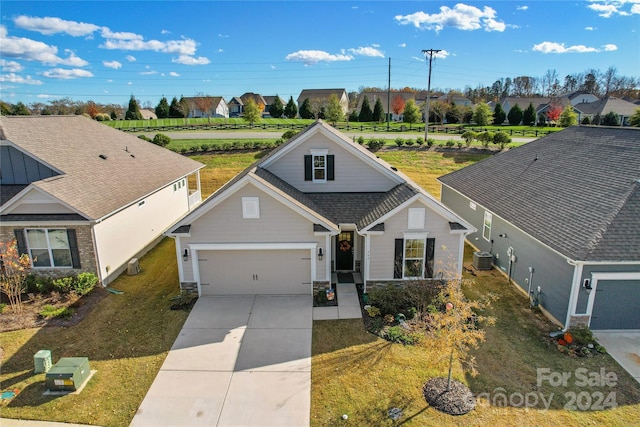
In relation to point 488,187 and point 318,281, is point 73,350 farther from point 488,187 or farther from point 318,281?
point 488,187

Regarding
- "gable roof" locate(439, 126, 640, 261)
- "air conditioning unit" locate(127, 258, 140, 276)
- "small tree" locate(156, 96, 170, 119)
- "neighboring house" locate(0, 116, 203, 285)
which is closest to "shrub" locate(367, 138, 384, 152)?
"gable roof" locate(439, 126, 640, 261)

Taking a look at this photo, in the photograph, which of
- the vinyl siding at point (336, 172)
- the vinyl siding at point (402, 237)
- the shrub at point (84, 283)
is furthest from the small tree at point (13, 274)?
the vinyl siding at point (402, 237)

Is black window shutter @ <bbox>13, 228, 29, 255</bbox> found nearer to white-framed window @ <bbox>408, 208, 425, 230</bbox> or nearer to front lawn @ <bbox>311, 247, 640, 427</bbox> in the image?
front lawn @ <bbox>311, 247, 640, 427</bbox>

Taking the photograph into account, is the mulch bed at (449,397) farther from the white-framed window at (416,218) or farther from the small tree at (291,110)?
the small tree at (291,110)

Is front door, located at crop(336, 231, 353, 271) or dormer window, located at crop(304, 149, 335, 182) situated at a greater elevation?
dormer window, located at crop(304, 149, 335, 182)

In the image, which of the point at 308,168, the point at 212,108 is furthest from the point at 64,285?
the point at 212,108

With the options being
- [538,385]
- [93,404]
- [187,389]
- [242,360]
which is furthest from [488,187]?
[93,404]
